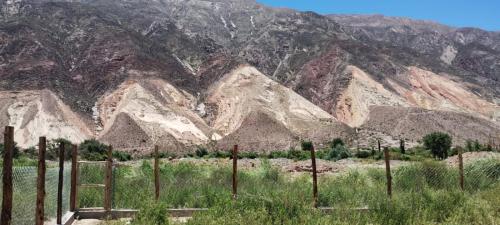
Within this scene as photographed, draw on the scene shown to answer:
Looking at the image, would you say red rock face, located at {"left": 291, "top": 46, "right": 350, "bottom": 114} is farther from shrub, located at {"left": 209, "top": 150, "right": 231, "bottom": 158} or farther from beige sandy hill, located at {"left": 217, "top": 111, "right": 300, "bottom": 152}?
shrub, located at {"left": 209, "top": 150, "right": 231, "bottom": 158}

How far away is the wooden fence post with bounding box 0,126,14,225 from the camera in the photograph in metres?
7.52

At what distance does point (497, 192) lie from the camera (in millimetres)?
14156

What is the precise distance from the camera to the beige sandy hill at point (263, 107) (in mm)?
A: 61094

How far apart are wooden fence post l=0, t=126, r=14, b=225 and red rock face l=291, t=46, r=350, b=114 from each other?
221 ft

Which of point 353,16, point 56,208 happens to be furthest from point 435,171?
point 353,16

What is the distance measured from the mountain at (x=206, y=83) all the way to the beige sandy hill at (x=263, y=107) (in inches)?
6.2

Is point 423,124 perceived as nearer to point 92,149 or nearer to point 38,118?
point 92,149

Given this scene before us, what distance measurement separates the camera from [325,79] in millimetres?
80500

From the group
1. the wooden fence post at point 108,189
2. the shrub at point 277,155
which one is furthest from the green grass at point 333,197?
the shrub at point 277,155

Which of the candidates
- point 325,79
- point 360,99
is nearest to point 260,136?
point 360,99

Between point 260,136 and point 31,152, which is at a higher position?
point 260,136

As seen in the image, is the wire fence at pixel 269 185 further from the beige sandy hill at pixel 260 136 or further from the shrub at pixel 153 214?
the beige sandy hill at pixel 260 136

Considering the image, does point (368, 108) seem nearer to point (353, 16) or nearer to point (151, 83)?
point (151, 83)

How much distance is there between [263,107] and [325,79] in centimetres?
1980
